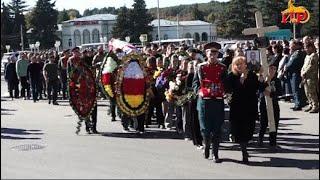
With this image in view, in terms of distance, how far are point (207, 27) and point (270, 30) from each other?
322ft

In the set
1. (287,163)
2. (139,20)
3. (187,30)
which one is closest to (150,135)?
(287,163)

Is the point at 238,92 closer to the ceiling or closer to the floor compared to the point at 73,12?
closer to the floor

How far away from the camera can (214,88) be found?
9.46 meters

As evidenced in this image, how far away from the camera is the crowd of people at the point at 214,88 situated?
9445 millimetres

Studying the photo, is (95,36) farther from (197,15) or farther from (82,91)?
(82,91)

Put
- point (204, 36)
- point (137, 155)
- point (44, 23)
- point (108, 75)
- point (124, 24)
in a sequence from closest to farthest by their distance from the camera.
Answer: point (137, 155) → point (108, 75) → point (124, 24) → point (44, 23) → point (204, 36)

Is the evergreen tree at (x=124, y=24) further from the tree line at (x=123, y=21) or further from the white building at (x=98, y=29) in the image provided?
the white building at (x=98, y=29)

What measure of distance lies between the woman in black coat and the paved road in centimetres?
47

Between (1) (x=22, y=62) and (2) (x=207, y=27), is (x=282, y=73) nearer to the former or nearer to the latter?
(1) (x=22, y=62)

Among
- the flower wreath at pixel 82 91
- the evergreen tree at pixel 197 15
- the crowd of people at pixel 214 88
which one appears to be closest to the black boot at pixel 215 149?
the crowd of people at pixel 214 88

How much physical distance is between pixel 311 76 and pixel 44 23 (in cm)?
7867

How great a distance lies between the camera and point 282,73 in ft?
57.8

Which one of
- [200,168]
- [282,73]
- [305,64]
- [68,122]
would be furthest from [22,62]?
[200,168]

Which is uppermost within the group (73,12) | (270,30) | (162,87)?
(73,12)
